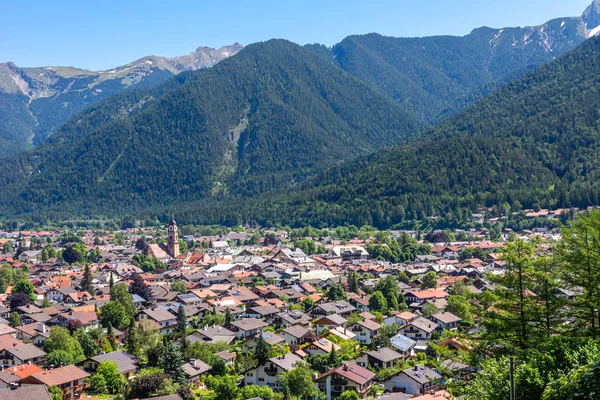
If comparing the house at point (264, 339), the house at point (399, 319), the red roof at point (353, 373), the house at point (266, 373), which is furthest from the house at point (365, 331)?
the house at point (266, 373)

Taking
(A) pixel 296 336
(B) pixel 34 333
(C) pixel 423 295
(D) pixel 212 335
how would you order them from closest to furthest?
(A) pixel 296 336 < (D) pixel 212 335 < (B) pixel 34 333 < (C) pixel 423 295

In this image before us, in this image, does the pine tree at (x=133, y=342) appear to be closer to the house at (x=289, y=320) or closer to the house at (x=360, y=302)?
the house at (x=289, y=320)

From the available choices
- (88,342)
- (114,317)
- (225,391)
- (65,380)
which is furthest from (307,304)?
(225,391)

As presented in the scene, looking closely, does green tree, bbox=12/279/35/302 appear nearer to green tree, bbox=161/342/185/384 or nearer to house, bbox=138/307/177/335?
house, bbox=138/307/177/335

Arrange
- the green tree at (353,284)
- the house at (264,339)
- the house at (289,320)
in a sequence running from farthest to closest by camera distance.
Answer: the green tree at (353,284)
the house at (289,320)
the house at (264,339)

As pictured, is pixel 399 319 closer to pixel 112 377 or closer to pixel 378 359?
pixel 378 359

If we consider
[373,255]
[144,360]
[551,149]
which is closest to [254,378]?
[144,360]

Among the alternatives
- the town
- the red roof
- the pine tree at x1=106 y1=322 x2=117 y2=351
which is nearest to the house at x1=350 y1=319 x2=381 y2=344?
the town
